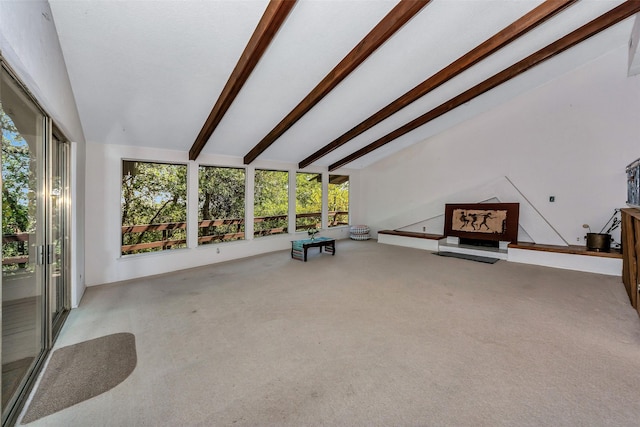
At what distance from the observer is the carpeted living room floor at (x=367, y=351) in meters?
1.71

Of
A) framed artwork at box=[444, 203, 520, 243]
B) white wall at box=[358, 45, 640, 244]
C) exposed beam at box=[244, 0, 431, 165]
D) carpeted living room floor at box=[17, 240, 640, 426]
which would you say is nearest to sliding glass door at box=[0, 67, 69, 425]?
carpeted living room floor at box=[17, 240, 640, 426]

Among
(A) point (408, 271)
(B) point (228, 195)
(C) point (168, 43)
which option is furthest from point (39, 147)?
(A) point (408, 271)

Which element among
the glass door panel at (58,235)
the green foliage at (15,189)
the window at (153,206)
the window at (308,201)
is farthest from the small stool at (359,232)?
the green foliage at (15,189)

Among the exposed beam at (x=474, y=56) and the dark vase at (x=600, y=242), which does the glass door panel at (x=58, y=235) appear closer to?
the exposed beam at (x=474, y=56)

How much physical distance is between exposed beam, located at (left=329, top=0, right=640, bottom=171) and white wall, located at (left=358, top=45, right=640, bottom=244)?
1887 millimetres

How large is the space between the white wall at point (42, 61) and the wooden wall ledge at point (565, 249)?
7309 mm

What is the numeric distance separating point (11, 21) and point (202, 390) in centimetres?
251

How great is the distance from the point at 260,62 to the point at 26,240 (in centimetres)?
281

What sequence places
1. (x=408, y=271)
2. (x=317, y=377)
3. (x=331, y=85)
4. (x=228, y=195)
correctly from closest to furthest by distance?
(x=317, y=377)
(x=331, y=85)
(x=408, y=271)
(x=228, y=195)

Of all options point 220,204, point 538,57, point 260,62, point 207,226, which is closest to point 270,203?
point 220,204

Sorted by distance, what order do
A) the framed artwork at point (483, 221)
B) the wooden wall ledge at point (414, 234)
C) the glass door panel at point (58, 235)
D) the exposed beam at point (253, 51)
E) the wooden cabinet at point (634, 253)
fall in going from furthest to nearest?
the wooden wall ledge at point (414, 234)
the framed artwork at point (483, 221)
the wooden cabinet at point (634, 253)
the glass door panel at point (58, 235)
the exposed beam at point (253, 51)

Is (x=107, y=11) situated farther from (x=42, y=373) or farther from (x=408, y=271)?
(x=408, y=271)

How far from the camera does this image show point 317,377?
2.04 metres

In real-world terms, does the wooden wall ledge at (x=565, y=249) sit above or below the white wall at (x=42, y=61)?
below
